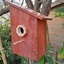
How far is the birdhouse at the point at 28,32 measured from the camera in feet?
4.38

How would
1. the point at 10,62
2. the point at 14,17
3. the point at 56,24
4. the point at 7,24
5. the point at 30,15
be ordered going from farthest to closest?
1. the point at 56,24
2. the point at 7,24
3. the point at 10,62
4. the point at 14,17
5. the point at 30,15

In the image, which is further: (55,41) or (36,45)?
(55,41)

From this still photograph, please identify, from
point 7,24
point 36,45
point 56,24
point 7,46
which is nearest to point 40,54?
point 36,45

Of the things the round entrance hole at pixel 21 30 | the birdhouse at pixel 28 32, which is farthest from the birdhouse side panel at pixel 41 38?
the round entrance hole at pixel 21 30

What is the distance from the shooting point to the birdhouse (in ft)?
4.38

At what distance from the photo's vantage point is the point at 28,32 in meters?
1.38

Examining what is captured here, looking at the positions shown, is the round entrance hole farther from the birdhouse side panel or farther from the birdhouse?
the birdhouse side panel

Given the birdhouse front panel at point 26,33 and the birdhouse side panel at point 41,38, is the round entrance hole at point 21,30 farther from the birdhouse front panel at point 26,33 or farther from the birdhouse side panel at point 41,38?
the birdhouse side panel at point 41,38

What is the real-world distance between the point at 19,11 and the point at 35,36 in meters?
0.21

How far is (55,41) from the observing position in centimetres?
450

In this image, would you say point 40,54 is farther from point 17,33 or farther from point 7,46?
point 7,46

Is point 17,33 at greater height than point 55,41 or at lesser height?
greater

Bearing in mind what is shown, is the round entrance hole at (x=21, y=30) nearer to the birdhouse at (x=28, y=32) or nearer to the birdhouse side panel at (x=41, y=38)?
the birdhouse at (x=28, y=32)

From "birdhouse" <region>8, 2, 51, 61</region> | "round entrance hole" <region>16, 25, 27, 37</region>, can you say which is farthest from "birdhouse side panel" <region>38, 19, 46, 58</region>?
"round entrance hole" <region>16, 25, 27, 37</region>
